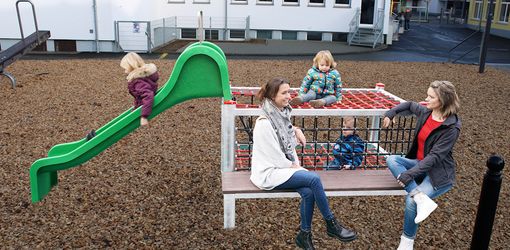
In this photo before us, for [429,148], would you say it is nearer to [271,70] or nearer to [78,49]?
[271,70]

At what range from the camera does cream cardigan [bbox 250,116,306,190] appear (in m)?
4.30

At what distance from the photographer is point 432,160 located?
4230 mm

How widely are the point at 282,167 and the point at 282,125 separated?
0.37 m

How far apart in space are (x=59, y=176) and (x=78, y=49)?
14.4 meters

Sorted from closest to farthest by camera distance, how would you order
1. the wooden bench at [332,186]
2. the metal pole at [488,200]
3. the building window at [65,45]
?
the metal pole at [488,200], the wooden bench at [332,186], the building window at [65,45]

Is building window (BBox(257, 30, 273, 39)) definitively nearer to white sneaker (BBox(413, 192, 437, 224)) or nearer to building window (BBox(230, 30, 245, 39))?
building window (BBox(230, 30, 245, 39))

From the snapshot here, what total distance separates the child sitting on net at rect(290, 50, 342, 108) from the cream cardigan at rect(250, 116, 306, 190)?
5.36 ft

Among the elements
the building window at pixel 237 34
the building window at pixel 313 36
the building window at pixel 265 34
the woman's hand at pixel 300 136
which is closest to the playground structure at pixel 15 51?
the woman's hand at pixel 300 136

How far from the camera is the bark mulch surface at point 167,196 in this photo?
4781 millimetres

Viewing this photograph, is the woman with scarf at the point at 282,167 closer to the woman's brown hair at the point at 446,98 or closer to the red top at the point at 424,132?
the red top at the point at 424,132

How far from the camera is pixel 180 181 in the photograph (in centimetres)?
624

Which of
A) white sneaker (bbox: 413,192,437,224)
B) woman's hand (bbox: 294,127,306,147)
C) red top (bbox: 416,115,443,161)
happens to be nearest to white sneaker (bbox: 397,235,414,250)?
white sneaker (bbox: 413,192,437,224)

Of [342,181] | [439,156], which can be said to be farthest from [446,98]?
[342,181]

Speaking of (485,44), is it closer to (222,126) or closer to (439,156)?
(439,156)
